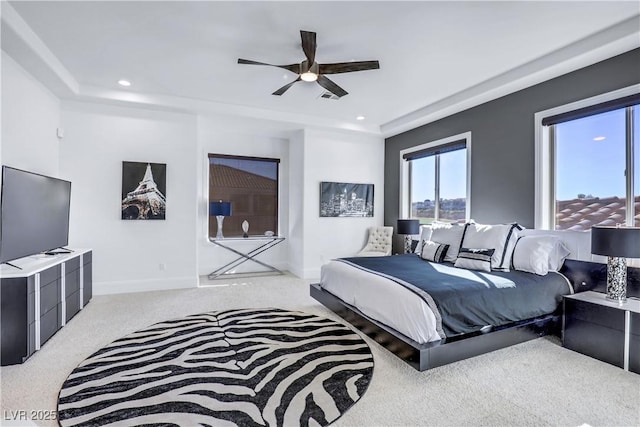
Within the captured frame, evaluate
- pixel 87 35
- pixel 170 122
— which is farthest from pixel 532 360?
pixel 170 122

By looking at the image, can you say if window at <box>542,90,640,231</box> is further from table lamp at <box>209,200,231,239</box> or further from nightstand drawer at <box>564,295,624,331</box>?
table lamp at <box>209,200,231,239</box>

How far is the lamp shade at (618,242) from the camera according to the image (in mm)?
2506

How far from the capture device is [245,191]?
6141mm

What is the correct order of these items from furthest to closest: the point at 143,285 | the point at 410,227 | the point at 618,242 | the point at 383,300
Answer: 1. the point at 410,227
2. the point at 143,285
3. the point at 383,300
4. the point at 618,242

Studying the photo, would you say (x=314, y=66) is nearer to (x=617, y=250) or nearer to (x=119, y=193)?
(x=617, y=250)

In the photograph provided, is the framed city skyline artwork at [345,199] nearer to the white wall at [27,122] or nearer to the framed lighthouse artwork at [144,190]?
the framed lighthouse artwork at [144,190]

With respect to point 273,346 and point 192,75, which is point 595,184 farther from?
point 192,75

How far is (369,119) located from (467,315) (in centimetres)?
400

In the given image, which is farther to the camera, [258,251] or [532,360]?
[258,251]

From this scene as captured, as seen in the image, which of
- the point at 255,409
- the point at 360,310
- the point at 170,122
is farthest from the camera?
the point at 170,122

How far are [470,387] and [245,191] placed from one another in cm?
494

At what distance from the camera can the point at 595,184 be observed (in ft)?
10.9

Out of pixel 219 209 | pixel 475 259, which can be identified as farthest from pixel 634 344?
pixel 219 209

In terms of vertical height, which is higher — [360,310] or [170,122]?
[170,122]
